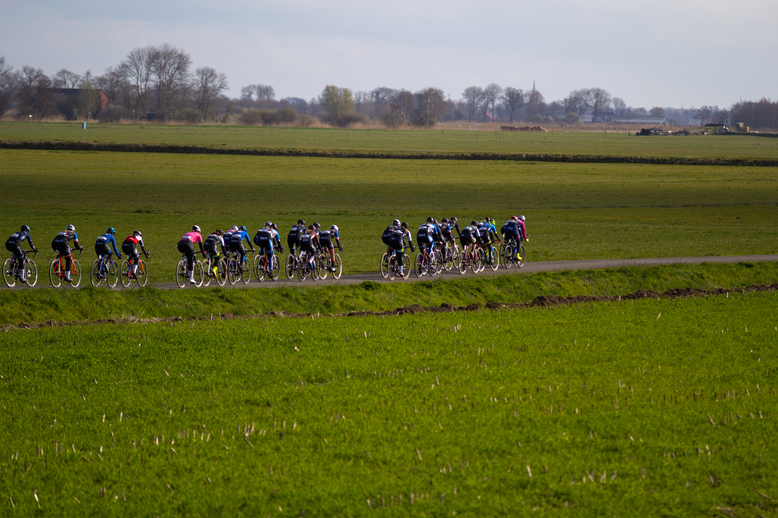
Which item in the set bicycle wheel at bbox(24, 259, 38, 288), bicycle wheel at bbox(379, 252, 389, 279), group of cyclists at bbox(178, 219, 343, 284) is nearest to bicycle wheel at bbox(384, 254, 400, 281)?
bicycle wheel at bbox(379, 252, 389, 279)

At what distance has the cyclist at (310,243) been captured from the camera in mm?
26891

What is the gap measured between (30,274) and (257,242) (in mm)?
7444

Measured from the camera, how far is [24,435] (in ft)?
36.0

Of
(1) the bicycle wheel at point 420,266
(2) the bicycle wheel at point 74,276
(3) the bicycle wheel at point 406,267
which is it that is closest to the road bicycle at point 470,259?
(1) the bicycle wheel at point 420,266

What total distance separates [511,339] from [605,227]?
31879mm

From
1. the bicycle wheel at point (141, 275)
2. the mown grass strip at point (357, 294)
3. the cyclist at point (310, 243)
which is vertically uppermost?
the cyclist at point (310, 243)

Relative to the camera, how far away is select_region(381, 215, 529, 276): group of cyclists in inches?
1065

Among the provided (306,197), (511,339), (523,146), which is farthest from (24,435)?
(523,146)

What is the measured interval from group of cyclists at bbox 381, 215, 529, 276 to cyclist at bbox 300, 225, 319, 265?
2.51 m

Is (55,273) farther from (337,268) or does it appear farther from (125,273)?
(337,268)

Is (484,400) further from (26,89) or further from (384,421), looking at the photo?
(26,89)

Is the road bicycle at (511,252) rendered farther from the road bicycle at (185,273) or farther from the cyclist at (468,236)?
the road bicycle at (185,273)

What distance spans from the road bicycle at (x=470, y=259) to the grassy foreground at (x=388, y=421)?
12.5 metres

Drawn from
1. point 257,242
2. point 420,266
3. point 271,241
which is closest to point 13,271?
point 257,242
